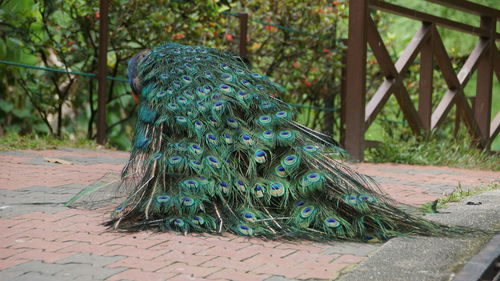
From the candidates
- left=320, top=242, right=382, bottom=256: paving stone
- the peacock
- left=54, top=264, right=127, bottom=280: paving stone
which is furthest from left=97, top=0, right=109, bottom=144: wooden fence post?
left=54, top=264, right=127, bottom=280: paving stone

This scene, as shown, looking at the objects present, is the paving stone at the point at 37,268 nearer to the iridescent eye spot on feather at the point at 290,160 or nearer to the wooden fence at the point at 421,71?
the iridescent eye spot on feather at the point at 290,160

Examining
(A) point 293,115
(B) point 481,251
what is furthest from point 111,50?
(B) point 481,251

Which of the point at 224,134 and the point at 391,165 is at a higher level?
the point at 224,134

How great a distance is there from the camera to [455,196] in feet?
19.3

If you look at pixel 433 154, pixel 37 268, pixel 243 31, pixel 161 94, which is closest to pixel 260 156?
pixel 161 94

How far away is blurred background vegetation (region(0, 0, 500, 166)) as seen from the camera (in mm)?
9516

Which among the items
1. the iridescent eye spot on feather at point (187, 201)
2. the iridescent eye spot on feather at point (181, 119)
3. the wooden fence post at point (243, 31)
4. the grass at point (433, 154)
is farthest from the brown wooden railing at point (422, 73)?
the iridescent eye spot on feather at point (187, 201)

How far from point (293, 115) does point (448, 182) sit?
266 centimetres

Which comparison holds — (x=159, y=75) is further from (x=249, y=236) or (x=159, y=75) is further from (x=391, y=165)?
(x=391, y=165)

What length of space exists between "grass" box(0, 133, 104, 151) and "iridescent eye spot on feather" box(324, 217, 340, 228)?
4.66 metres

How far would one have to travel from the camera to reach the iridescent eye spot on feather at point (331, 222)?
4.23 metres

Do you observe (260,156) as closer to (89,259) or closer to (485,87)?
(89,259)

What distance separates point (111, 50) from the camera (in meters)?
9.80

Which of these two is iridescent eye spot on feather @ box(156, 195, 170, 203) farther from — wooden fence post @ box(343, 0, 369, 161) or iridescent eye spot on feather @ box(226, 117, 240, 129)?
wooden fence post @ box(343, 0, 369, 161)
